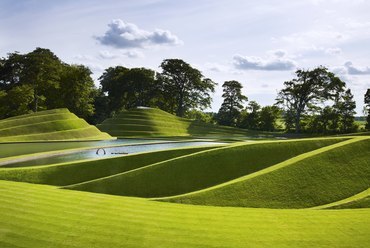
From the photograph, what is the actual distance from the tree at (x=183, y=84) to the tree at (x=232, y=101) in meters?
4.31

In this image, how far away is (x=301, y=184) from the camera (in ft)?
55.4

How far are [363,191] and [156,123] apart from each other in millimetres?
57078

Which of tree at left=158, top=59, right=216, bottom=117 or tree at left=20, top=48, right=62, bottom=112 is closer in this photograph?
tree at left=20, top=48, right=62, bottom=112

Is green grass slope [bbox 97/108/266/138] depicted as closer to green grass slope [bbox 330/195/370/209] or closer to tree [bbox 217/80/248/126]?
tree [bbox 217/80/248/126]

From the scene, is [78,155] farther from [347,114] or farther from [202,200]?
[347,114]

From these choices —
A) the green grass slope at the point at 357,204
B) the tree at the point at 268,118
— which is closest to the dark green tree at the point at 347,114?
the tree at the point at 268,118

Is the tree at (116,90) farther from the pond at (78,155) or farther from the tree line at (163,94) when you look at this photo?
the pond at (78,155)

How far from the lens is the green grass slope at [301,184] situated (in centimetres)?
1582

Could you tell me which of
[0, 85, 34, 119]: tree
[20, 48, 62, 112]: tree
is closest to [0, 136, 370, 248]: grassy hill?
[0, 85, 34, 119]: tree

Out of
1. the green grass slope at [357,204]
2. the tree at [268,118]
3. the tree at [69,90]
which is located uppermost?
the tree at [69,90]

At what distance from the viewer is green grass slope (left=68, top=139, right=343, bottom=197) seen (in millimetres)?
18922

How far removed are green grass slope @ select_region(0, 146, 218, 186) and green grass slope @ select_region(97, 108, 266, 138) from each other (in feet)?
138

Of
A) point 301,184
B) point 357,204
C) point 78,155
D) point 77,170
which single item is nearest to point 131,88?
point 78,155

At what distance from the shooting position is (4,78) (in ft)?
237
